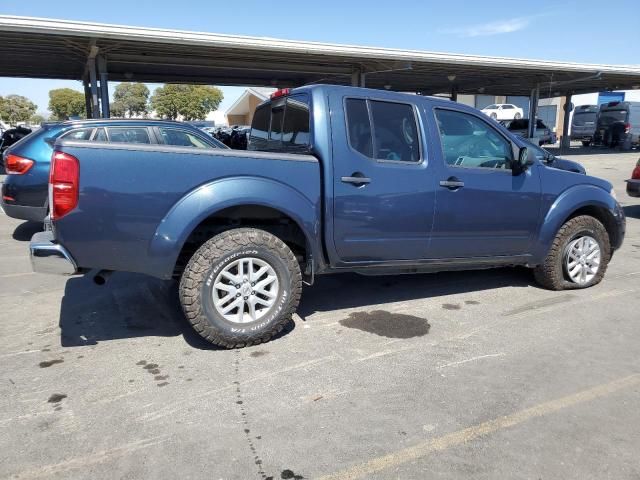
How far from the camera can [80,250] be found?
11.6ft

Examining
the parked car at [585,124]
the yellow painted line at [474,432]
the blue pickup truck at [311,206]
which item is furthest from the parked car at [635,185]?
the parked car at [585,124]

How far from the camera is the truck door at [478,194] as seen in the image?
14.9 ft

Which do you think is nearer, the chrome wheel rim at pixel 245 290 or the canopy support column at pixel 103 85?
the chrome wheel rim at pixel 245 290

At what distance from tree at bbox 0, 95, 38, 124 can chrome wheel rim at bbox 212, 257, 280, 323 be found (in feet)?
324

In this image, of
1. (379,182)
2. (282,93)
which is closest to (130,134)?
(282,93)

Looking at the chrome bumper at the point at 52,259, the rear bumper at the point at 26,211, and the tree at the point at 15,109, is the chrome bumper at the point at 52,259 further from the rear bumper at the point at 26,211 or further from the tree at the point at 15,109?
the tree at the point at 15,109

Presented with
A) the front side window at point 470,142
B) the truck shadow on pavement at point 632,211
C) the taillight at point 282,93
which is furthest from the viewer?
the truck shadow on pavement at point 632,211

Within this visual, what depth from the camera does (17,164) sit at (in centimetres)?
728

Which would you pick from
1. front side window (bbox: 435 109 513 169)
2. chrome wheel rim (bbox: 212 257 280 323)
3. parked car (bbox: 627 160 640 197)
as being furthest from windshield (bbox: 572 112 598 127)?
chrome wheel rim (bbox: 212 257 280 323)

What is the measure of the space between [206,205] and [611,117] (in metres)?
35.4

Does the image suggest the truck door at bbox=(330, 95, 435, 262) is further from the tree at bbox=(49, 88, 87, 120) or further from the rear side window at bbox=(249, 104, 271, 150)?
the tree at bbox=(49, 88, 87, 120)

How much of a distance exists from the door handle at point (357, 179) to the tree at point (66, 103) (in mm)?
97051

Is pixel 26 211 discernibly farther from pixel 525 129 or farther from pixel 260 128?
pixel 525 129

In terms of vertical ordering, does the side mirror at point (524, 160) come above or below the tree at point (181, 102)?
below
